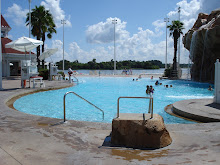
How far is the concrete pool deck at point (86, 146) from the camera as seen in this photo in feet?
12.0

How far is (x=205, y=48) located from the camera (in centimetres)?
2698

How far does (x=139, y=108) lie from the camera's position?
1186cm

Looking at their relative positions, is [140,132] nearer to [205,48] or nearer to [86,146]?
[86,146]

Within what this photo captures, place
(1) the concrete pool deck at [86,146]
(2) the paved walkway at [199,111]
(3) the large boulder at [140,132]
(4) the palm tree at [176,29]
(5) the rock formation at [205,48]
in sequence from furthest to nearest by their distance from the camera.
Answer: (4) the palm tree at [176,29]
(5) the rock formation at [205,48]
(2) the paved walkway at [199,111]
(3) the large boulder at [140,132]
(1) the concrete pool deck at [86,146]

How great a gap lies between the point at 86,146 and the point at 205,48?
2650 cm

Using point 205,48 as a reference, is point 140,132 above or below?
below

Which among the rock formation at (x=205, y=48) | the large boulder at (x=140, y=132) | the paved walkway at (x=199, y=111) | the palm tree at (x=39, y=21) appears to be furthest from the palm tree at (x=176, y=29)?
the large boulder at (x=140, y=132)

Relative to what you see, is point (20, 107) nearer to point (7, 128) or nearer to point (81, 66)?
point (7, 128)

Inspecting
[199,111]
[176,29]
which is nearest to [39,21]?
[176,29]

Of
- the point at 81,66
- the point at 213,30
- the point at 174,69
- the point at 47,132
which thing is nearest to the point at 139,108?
the point at 47,132

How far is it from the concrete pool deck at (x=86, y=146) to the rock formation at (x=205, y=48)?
21.4 m

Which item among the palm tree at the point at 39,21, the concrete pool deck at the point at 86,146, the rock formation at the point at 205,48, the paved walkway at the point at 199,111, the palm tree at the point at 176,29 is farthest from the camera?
the palm tree at the point at 176,29

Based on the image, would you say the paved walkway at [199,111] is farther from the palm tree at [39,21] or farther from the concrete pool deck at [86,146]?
the palm tree at [39,21]

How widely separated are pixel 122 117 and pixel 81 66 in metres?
85.4
